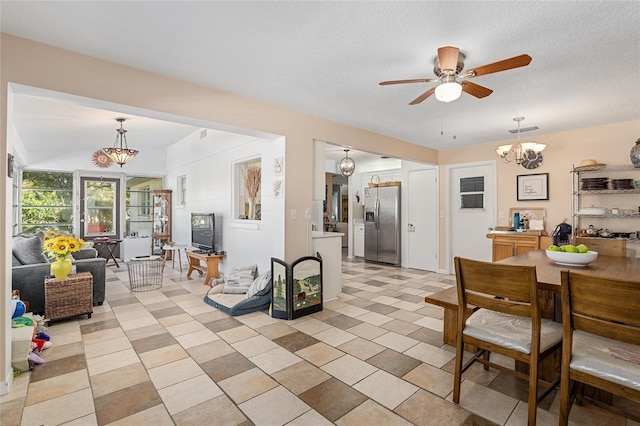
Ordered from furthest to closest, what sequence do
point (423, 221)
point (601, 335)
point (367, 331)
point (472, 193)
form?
point (423, 221)
point (472, 193)
point (367, 331)
point (601, 335)

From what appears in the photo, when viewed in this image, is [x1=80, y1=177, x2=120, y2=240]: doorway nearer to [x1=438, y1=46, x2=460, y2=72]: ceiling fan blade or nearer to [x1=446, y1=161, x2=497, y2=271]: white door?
[x1=446, y1=161, x2=497, y2=271]: white door

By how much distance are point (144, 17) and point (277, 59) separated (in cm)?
96

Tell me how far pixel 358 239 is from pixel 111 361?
6239 millimetres

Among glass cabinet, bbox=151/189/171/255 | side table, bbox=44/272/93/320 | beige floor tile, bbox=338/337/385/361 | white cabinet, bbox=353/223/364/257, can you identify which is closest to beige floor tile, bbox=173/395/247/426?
beige floor tile, bbox=338/337/385/361

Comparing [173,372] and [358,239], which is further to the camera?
[358,239]

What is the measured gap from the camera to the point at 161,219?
315 inches

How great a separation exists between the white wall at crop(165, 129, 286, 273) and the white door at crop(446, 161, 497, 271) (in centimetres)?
373

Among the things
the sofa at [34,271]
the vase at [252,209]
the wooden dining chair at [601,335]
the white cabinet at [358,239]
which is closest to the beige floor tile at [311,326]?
the wooden dining chair at [601,335]

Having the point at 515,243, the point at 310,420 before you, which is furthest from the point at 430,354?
the point at 515,243

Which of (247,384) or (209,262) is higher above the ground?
(209,262)

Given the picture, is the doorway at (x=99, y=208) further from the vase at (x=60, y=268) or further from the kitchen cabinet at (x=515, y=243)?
the kitchen cabinet at (x=515, y=243)

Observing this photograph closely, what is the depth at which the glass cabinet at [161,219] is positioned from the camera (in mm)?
7781

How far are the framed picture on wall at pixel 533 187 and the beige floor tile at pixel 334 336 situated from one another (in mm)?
4025

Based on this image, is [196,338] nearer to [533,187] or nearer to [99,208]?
[533,187]
